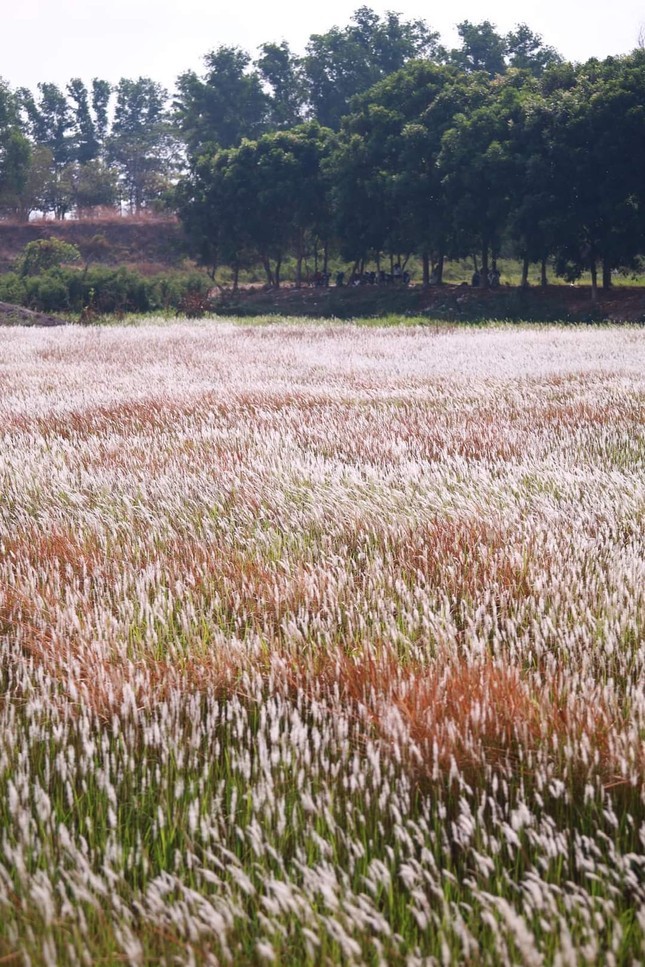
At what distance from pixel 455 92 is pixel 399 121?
333 centimetres

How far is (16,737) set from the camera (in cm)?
249

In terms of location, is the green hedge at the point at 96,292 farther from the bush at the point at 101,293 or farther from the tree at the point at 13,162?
the tree at the point at 13,162

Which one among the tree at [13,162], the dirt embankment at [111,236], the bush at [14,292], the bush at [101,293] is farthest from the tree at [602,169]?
Result: the tree at [13,162]

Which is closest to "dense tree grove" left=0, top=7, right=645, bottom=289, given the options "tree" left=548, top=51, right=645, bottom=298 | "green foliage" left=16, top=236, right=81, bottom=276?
"tree" left=548, top=51, right=645, bottom=298

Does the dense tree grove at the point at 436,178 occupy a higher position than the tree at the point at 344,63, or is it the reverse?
the tree at the point at 344,63

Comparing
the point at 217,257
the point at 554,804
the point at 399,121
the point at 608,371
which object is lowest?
the point at 554,804

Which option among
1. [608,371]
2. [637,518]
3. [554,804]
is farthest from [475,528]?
[608,371]

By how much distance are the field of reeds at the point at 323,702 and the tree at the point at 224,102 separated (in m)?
91.3

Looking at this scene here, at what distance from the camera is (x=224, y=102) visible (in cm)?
9244

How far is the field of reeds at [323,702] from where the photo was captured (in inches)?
70.9

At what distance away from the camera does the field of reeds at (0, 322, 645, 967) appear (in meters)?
1.80

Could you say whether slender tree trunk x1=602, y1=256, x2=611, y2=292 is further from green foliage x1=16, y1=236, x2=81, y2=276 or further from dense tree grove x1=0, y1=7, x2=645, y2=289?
green foliage x1=16, y1=236, x2=81, y2=276

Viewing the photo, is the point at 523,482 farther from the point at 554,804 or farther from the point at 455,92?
the point at 455,92

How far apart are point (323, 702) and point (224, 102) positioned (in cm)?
10006
